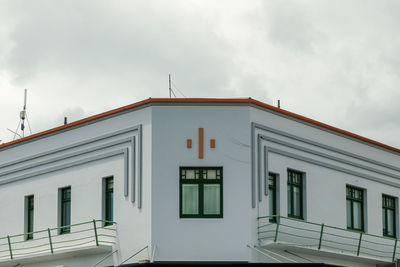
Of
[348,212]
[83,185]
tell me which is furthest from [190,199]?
[348,212]

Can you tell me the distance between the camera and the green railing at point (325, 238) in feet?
119

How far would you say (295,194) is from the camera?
38562 mm

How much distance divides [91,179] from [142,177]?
314cm

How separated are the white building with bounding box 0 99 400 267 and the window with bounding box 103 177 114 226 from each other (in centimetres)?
5

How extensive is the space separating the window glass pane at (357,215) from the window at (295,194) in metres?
3.61

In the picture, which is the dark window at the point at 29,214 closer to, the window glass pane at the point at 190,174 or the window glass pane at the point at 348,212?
the window glass pane at the point at 190,174

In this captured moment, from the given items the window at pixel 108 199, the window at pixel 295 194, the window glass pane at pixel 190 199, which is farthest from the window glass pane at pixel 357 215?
the window at pixel 108 199

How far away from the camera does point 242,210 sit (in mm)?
35656

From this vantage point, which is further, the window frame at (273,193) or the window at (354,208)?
the window at (354,208)

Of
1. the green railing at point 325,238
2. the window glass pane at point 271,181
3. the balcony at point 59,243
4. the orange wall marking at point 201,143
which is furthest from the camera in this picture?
the window glass pane at point 271,181

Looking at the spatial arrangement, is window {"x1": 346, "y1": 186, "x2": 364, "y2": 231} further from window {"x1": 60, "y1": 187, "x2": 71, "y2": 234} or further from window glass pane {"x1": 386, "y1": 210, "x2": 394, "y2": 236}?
window {"x1": 60, "y1": 187, "x2": 71, "y2": 234}

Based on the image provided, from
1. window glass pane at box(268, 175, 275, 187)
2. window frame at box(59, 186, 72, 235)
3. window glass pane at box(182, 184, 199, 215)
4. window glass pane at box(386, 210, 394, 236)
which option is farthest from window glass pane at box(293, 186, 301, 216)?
window frame at box(59, 186, 72, 235)

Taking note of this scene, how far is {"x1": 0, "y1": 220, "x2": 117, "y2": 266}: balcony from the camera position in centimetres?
3700

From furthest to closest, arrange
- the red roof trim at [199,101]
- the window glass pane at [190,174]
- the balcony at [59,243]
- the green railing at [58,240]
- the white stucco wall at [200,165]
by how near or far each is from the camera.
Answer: the green railing at [58,240] → the balcony at [59,243] → the red roof trim at [199,101] → the window glass pane at [190,174] → the white stucco wall at [200,165]
